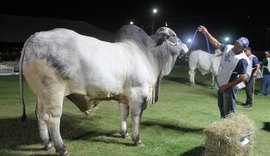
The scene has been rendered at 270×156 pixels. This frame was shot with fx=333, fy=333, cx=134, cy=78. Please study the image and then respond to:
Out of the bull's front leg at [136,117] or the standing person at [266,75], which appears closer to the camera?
the bull's front leg at [136,117]

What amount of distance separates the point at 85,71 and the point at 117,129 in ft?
8.86

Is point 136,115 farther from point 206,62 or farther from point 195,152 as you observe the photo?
point 206,62

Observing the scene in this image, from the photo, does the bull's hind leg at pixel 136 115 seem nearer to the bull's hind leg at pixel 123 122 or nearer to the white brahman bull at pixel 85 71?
the white brahman bull at pixel 85 71

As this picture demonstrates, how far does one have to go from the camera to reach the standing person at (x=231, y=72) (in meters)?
6.51

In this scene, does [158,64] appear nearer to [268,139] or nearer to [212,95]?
[268,139]

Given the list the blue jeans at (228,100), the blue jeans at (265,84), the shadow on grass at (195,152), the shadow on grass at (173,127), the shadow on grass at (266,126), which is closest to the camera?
the shadow on grass at (195,152)

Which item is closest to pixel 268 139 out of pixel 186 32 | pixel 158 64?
pixel 158 64

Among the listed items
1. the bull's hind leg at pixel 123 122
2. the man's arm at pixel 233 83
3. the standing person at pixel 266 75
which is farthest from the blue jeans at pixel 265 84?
the bull's hind leg at pixel 123 122

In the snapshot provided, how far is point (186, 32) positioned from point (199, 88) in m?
35.6

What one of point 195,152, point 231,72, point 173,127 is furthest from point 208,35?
point 195,152

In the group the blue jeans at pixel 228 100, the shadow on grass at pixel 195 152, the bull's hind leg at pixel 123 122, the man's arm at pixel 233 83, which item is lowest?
the shadow on grass at pixel 195 152

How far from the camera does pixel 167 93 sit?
13.6 m

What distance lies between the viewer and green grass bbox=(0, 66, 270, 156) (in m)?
6.32

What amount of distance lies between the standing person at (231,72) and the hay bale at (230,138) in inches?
47.3
